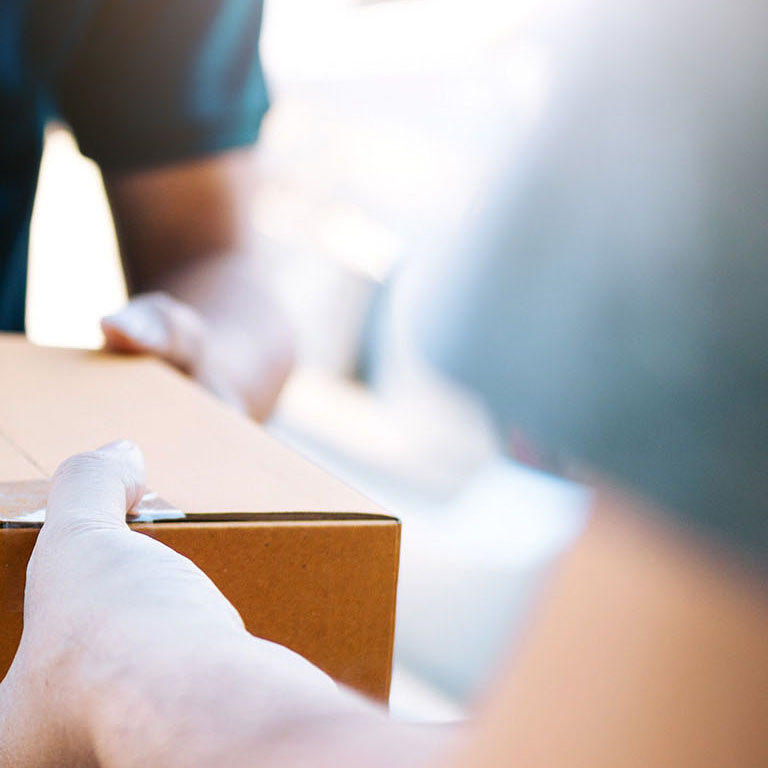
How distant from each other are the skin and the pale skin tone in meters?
0.52

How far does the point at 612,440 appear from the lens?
6.1 inches

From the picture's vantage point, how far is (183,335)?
78 cm

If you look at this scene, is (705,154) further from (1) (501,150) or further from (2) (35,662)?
(2) (35,662)

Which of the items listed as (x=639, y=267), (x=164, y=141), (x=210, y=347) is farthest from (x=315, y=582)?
(x=164, y=141)

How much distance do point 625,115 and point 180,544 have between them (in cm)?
30

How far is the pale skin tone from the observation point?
104mm

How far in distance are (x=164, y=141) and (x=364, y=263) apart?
1.14 meters

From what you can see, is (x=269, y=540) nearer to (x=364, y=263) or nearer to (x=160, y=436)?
(x=160, y=436)

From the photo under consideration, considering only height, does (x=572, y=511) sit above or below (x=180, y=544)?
above

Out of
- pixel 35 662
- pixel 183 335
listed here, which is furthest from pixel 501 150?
pixel 183 335

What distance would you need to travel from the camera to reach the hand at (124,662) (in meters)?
0.26

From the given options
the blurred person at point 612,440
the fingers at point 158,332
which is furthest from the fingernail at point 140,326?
the blurred person at point 612,440

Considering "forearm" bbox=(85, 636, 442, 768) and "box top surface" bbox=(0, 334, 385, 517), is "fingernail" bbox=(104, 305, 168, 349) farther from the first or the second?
"forearm" bbox=(85, 636, 442, 768)

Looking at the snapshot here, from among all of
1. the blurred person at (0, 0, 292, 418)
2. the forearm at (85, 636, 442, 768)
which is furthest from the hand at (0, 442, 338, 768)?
the blurred person at (0, 0, 292, 418)
